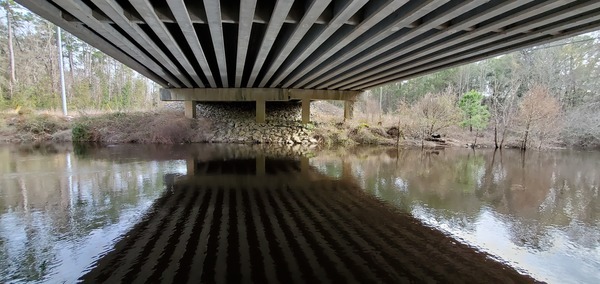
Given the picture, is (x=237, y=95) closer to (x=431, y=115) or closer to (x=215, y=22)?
(x=431, y=115)

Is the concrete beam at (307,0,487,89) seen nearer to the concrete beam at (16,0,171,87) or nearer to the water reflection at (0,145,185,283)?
the water reflection at (0,145,185,283)

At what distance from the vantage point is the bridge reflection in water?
3902 millimetres

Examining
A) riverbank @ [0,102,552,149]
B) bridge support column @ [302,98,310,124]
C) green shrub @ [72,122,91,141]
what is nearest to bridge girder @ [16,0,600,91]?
riverbank @ [0,102,552,149]

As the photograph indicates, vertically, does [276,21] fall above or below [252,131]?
above

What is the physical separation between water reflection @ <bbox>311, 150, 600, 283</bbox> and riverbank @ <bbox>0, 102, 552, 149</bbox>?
910 cm


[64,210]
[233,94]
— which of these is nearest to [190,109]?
[233,94]

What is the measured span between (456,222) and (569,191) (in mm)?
5585

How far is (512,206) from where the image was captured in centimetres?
723

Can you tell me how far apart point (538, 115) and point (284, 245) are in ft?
77.1

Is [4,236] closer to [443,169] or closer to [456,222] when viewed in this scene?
[456,222]

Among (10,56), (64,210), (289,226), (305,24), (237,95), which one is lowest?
(289,226)

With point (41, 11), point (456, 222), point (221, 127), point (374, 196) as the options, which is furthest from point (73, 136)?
point (456, 222)

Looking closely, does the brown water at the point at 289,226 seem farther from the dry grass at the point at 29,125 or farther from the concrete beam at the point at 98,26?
the dry grass at the point at 29,125

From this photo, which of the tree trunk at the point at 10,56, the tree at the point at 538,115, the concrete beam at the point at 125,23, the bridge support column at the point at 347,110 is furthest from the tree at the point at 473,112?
the tree trunk at the point at 10,56
